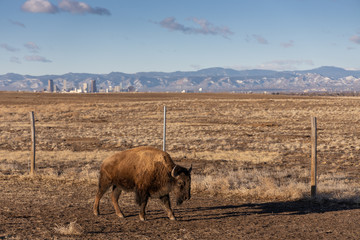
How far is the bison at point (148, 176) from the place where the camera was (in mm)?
8836

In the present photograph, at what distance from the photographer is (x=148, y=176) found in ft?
29.8

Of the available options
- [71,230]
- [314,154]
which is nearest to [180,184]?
[71,230]

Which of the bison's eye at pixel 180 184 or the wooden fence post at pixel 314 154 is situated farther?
the wooden fence post at pixel 314 154

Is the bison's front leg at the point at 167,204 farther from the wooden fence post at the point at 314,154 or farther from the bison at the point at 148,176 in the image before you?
the wooden fence post at the point at 314,154

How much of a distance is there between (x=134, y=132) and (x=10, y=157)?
14.6m

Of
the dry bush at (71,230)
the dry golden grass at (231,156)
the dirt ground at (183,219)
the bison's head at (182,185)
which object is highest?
the bison's head at (182,185)

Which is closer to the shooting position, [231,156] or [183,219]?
[183,219]

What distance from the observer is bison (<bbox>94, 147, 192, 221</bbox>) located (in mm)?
8836

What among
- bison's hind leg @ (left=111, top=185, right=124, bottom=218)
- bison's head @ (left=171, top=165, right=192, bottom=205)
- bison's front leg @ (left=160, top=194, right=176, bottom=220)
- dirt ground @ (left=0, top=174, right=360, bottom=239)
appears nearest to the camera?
dirt ground @ (left=0, top=174, right=360, bottom=239)

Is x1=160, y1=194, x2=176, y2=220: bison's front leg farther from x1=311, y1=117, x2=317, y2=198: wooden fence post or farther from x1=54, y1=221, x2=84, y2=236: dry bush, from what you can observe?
x1=311, y1=117, x2=317, y2=198: wooden fence post

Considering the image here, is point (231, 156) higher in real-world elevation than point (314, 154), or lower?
lower

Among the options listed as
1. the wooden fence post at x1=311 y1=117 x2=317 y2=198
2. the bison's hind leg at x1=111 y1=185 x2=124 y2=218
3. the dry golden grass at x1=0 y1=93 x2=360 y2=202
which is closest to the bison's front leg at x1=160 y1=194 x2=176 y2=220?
the bison's hind leg at x1=111 y1=185 x2=124 y2=218

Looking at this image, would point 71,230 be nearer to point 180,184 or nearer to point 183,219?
point 180,184

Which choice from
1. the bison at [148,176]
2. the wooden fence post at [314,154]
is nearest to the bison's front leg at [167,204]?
the bison at [148,176]
